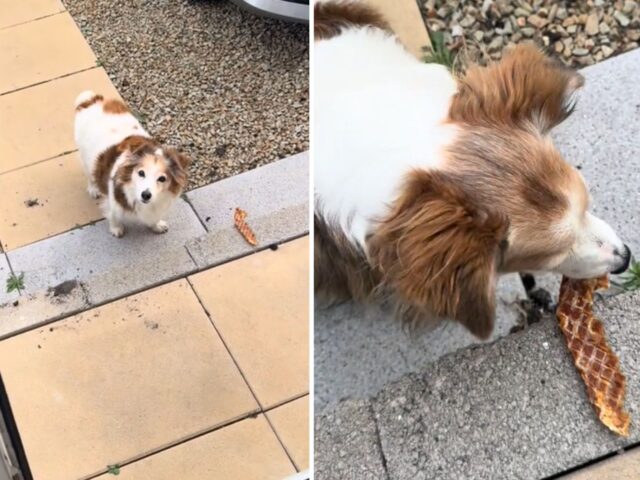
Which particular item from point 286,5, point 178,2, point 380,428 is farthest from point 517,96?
point 380,428

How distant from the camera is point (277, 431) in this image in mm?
1356

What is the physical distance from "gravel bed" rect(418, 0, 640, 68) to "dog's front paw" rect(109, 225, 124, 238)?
0.86 metres

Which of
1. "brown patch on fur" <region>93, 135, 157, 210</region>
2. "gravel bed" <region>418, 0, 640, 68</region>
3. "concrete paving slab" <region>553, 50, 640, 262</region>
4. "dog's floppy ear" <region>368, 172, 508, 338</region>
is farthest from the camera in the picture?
"gravel bed" <region>418, 0, 640, 68</region>

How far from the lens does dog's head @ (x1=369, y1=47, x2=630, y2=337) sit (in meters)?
1.08

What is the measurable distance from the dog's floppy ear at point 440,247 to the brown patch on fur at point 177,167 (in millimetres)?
457

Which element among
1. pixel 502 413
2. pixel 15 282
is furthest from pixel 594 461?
pixel 15 282

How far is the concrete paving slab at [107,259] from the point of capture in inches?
50.0

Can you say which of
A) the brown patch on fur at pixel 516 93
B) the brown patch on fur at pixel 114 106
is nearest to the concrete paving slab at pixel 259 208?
the brown patch on fur at pixel 114 106

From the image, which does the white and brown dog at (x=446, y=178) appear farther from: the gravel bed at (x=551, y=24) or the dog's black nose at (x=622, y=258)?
the gravel bed at (x=551, y=24)

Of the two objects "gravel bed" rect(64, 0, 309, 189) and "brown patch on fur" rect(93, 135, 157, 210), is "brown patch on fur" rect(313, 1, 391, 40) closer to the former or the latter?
"gravel bed" rect(64, 0, 309, 189)

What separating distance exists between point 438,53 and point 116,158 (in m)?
0.70

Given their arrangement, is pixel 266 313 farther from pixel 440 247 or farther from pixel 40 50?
pixel 40 50

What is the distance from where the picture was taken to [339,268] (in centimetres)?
133

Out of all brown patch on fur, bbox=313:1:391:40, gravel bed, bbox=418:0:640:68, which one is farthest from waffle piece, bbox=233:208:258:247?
gravel bed, bbox=418:0:640:68
